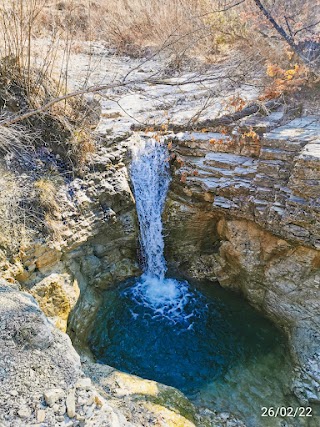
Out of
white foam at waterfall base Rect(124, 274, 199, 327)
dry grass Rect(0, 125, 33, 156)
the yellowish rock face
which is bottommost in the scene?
white foam at waterfall base Rect(124, 274, 199, 327)

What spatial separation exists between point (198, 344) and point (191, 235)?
1.72 meters

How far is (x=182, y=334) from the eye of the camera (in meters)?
4.84

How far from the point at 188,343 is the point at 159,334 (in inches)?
17.8

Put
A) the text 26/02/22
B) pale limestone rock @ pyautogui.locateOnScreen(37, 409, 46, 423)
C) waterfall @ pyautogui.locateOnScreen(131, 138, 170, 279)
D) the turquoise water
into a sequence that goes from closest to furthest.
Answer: pale limestone rock @ pyautogui.locateOnScreen(37, 409, 46, 423), the text 26/02/22, the turquoise water, waterfall @ pyautogui.locateOnScreen(131, 138, 170, 279)

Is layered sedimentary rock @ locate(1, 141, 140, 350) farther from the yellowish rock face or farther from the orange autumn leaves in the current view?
the orange autumn leaves

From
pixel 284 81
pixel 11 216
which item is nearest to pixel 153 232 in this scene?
pixel 11 216

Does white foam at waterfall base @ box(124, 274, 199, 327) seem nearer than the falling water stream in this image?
No

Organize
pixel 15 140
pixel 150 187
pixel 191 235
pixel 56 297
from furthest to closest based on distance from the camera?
pixel 191 235, pixel 150 187, pixel 56 297, pixel 15 140

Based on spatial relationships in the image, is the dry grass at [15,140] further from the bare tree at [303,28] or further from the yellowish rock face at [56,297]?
the bare tree at [303,28]

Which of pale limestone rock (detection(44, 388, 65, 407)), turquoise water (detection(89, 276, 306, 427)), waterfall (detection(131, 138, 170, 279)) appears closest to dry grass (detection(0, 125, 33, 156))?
waterfall (detection(131, 138, 170, 279))

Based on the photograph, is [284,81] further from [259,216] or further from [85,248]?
[85,248]

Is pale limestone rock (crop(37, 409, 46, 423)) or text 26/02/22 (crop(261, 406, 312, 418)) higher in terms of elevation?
pale limestone rock (crop(37, 409, 46, 423))

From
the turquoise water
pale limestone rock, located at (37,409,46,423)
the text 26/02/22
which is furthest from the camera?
the turquoise water

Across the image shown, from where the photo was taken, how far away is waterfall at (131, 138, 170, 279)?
501cm
